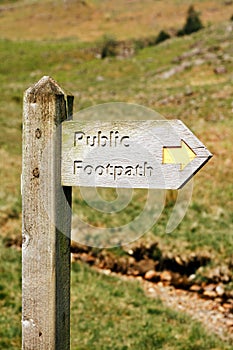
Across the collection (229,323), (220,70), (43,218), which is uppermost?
(220,70)

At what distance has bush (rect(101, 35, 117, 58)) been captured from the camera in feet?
151

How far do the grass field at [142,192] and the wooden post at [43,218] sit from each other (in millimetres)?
2582

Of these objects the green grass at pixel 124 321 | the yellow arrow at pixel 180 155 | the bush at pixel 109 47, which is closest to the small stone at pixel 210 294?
the green grass at pixel 124 321

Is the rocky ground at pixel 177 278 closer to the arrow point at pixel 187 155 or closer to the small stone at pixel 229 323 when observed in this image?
the small stone at pixel 229 323

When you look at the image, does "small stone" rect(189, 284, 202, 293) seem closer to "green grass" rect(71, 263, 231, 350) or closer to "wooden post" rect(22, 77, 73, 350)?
"green grass" rect(71, 263, 231, 350)

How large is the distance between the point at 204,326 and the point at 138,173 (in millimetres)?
4034

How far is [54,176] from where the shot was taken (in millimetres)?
2793

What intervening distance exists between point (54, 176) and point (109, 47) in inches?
1811

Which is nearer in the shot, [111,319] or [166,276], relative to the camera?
[111,319]

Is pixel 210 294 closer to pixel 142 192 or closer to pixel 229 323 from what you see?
pixel 229 323

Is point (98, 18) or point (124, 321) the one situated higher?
point (98, 18)

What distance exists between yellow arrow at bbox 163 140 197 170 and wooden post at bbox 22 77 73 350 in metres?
0.58

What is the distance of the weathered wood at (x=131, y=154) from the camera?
255 cm

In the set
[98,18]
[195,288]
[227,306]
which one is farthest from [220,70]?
[98,18]
